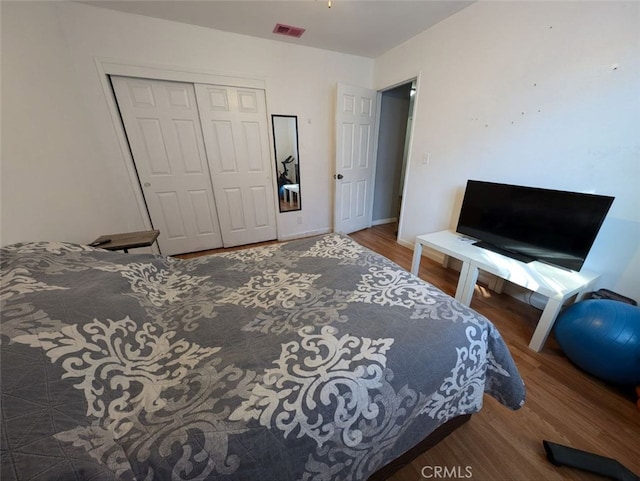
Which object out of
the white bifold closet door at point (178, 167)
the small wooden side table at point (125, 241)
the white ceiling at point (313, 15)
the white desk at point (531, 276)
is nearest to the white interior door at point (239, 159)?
the white bifold closet door at point (178, 167)

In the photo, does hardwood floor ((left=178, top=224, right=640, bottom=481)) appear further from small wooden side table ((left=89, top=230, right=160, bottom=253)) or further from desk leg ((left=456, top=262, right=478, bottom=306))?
small wooden side table ((left=89, top=230, right=160, bottom=253))

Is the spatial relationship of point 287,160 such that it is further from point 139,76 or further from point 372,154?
point 139,76

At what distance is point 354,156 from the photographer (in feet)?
10.9

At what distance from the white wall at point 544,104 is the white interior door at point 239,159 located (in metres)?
2.00

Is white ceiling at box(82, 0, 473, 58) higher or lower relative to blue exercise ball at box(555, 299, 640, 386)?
higher

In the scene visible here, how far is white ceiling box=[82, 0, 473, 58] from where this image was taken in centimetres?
198

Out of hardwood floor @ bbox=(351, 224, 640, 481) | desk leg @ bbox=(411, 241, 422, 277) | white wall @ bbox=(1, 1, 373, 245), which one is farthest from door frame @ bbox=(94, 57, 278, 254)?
hardwood floor @ bbox=(351, 224, 640, 481)

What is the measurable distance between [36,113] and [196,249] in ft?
5.91

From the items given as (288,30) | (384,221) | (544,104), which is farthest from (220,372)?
(384,221)

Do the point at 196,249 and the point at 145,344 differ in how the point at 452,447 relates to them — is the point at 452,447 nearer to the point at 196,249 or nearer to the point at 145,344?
the point at 145,344

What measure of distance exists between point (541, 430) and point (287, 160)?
3.27m

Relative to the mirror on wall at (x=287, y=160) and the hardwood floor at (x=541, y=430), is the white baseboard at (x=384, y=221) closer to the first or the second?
the mirror on wall at (x=287, y=160)

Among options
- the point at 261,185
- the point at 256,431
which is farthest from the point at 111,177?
the point at 256,431

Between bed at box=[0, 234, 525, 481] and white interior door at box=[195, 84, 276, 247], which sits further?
white interior door at box=[195, 84, 276, 247]
